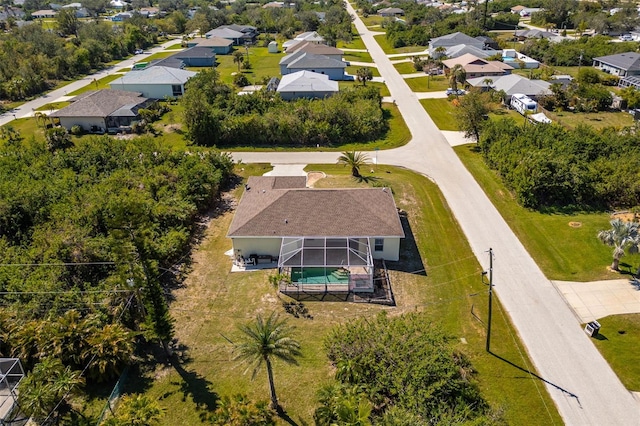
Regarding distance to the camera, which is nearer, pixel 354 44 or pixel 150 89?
pixel 150 89

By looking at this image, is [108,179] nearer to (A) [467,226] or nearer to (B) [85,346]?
(B) [85,346]

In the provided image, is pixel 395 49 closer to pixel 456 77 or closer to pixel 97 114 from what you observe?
pixel 456 77

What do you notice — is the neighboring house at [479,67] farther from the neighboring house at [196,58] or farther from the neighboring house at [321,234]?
the neighboring house at [321,234]

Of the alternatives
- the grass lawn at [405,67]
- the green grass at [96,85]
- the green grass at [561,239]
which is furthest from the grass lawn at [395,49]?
the green grass at [561,239]

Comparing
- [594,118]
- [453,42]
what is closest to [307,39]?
[453,42]

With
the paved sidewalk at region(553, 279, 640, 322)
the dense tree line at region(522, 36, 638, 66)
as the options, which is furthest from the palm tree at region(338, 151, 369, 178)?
the dense tree line at region(522, 36, 638, 66)

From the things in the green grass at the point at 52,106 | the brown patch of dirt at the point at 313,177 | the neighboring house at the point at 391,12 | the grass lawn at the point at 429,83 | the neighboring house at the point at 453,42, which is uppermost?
the neighboring house at the point at 391,12

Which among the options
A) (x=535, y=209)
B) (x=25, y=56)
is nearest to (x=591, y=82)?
(x=535, y=209)
